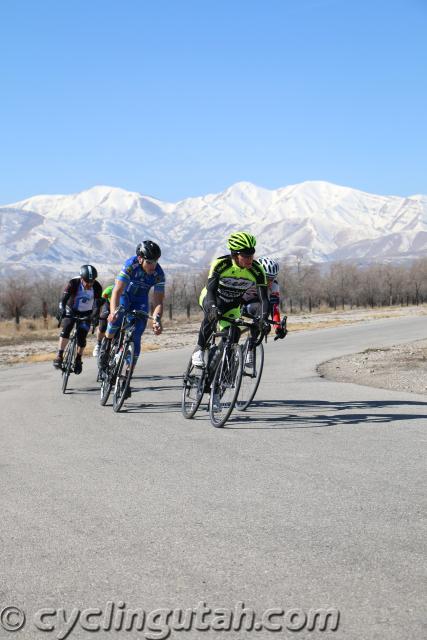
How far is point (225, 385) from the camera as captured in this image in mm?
8836

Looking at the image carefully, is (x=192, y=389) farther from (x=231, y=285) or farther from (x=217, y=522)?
(x=217, y=522)

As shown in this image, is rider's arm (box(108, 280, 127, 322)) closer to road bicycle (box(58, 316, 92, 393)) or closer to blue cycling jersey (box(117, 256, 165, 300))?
blue cycling jersey (box(117, 256, 165, 300))

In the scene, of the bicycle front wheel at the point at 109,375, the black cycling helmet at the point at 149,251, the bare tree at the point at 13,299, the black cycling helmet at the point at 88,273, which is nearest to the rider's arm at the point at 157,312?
A: the black cycling helmet at the point at 149,251

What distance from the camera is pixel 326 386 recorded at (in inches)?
511

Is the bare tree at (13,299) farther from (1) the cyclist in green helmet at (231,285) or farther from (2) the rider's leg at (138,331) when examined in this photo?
(1) the cyclist in green helmet at (231,285)

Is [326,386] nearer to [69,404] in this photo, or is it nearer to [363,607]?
[69,404]

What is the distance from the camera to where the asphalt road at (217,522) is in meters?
3.44

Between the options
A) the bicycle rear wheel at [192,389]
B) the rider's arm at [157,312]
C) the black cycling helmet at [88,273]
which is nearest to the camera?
the bicycle rear wheel at [192,389]

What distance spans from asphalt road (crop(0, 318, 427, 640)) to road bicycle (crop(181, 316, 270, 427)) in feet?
0.73

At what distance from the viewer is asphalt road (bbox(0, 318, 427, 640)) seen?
3.44 m

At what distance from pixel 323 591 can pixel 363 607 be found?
0.23 meters

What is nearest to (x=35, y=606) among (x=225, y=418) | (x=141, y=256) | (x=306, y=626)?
(x=306, y=626)

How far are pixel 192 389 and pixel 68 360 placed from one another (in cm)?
439

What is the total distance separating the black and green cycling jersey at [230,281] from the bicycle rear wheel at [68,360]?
452 centimetres
